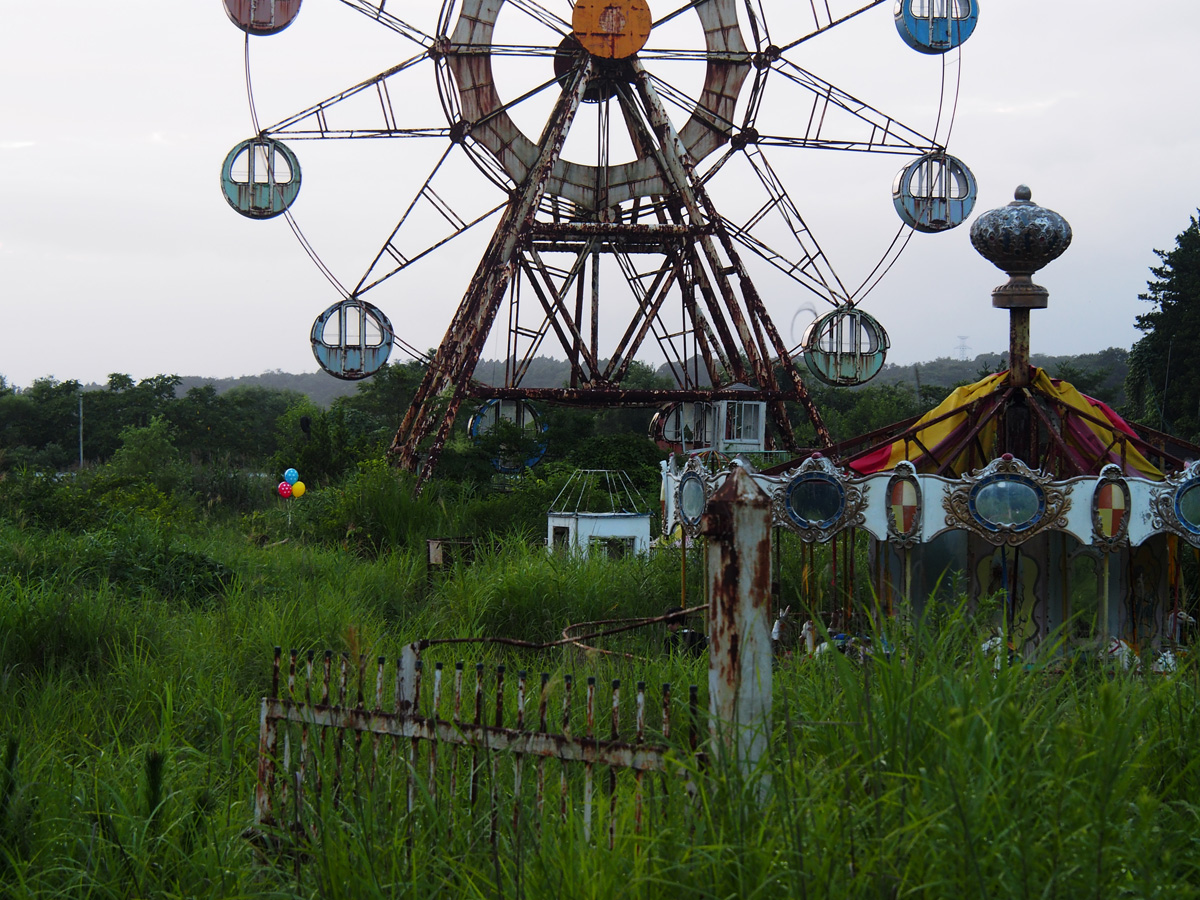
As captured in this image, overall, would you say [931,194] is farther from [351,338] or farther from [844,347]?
[351,338]

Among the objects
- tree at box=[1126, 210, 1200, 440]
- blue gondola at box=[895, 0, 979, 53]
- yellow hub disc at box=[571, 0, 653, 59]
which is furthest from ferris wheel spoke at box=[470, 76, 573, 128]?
tree at box=[1126, 210, 1200, 440]

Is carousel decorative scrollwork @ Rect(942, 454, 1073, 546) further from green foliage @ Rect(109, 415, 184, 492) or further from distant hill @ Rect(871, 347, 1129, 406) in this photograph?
green foliage @ Rect(109, 415, 184, 492)

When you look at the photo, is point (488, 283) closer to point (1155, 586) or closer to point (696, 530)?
point (696, 530)

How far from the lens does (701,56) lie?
16.3 metres

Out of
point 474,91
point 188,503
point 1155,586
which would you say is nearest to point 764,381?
point 474,91

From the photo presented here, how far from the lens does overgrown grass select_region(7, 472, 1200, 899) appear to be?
262cm

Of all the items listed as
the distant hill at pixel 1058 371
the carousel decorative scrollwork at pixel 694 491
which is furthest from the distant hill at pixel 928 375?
the carousel decorative scrollwork at pixel 694 491

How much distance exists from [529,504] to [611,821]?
1235cm

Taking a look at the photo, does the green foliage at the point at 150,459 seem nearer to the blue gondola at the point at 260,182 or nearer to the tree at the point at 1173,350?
the blue gondola at the point at 260,182

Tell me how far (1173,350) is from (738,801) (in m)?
34.8

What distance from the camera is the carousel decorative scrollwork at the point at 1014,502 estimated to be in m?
7.15

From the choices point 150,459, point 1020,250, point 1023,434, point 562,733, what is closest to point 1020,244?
point 1020,250

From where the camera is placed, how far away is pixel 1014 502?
718cm

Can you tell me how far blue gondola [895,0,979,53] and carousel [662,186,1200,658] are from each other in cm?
853
